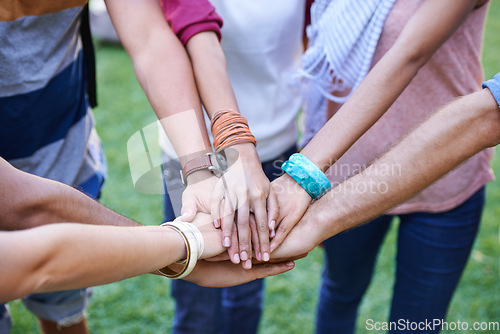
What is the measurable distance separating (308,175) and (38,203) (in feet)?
2.21

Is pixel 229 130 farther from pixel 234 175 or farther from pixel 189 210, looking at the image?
pixel 189 210

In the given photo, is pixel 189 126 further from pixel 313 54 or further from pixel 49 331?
pixel 49 331

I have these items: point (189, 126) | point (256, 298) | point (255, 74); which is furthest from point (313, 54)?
point (256, 298)

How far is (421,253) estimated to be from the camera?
1.62 meters

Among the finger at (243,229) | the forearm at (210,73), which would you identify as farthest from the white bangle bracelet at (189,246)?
the forearm at (210,73)

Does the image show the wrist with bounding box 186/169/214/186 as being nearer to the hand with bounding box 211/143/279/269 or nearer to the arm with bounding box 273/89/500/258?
the hand with bounding box 211/143/279/269

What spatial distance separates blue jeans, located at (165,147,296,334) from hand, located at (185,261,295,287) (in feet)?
1.42

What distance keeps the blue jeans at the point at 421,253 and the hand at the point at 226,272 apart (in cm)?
46

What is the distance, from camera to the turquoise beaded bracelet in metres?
1.39

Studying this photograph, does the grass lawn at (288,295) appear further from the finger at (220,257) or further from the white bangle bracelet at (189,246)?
the white bangle bracelet at (189,246)

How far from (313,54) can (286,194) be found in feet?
1.66

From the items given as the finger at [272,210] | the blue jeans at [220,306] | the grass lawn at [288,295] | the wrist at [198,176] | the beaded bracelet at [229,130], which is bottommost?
the grass lawn at [288,295]

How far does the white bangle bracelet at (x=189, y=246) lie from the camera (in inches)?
46.6

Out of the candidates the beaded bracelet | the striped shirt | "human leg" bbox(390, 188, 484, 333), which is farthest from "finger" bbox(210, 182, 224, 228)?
"human leg" bbox(390, 188, 484, 333)
